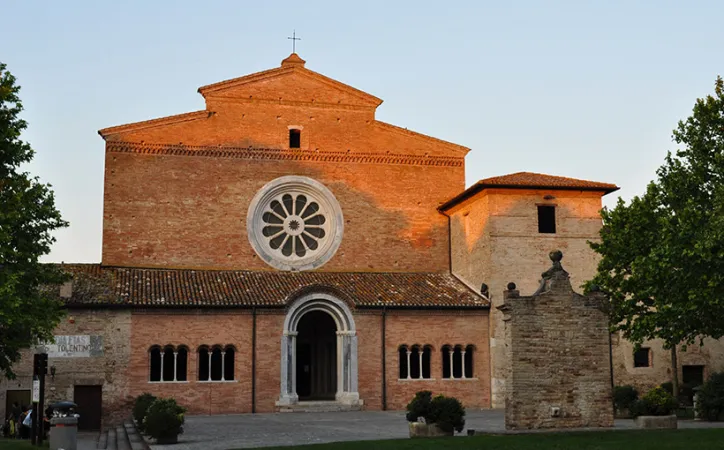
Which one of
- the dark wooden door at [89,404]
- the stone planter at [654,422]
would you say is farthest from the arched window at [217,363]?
the stone planter at [654,422]

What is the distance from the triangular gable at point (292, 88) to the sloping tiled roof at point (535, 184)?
7.25 metres

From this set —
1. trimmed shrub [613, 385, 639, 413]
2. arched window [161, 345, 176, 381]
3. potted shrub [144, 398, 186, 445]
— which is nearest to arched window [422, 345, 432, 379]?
trimmed shrub [613, 385, 639, 413]

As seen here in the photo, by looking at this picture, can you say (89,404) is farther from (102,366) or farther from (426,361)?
(426,361)

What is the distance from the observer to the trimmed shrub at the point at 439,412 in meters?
22.3

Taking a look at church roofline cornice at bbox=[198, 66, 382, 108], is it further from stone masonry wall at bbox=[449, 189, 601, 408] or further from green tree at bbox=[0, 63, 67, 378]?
green tree at bbox=[0, 63, 67, 378]

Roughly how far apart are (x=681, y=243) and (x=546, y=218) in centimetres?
1257

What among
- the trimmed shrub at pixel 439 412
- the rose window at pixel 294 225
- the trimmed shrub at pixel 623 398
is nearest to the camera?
the trimmed shrub at pixel 439 412

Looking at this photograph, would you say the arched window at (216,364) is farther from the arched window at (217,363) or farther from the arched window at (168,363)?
the arched window at (168,363)

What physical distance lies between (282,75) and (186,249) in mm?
9315

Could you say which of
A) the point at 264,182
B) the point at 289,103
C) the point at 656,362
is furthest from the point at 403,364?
the point at 289,103

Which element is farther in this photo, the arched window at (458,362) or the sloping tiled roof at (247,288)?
the arched window at (458,362)

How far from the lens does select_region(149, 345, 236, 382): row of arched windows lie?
33781mm

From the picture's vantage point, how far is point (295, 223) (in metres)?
39.9

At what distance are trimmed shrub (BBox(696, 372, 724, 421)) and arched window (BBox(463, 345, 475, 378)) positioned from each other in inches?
420
